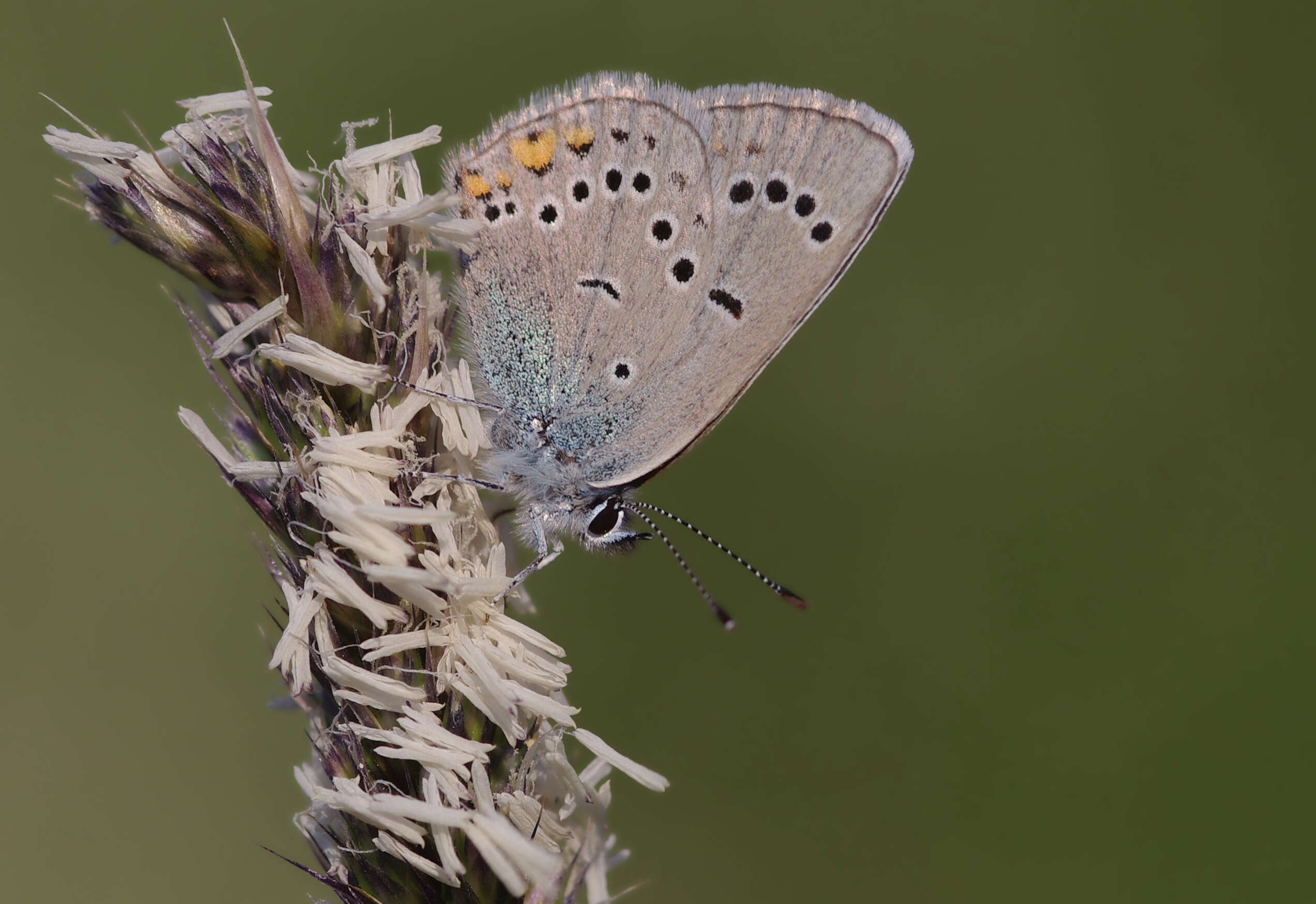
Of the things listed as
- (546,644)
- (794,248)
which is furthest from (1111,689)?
(546,644)

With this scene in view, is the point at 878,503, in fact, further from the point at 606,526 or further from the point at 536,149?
the point at 536,149

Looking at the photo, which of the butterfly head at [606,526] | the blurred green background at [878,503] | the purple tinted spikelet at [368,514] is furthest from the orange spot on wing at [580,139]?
the blurred green background at [878,503]

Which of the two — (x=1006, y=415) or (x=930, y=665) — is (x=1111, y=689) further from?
(x=1006, y=415)

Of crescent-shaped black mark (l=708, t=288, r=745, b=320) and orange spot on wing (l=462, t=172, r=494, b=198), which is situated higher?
crescent-shaped black mark (l=708, t=288, r=745, b=320)

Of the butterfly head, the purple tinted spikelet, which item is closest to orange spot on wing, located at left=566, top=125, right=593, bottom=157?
the purple tinted spikelet

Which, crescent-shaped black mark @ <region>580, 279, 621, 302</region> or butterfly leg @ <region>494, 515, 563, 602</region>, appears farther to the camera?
crescent-shaped black mark @ <region>580, 279, 621, 302</region>

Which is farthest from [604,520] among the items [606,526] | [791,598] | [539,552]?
[791,598]

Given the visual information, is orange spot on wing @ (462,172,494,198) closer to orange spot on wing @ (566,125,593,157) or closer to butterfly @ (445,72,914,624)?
butterfly @ (445,72,914,624)

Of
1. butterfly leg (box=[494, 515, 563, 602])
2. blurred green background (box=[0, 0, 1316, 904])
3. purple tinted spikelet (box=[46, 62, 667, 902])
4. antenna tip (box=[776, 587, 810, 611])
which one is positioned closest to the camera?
purple tinted spikelet (box=[46, 62, 667, 902])
